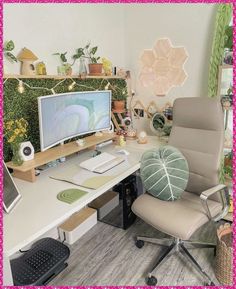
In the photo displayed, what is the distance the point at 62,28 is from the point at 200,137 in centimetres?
138

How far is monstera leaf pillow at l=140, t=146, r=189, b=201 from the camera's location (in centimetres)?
158

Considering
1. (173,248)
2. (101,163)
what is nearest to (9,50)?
(101,163)

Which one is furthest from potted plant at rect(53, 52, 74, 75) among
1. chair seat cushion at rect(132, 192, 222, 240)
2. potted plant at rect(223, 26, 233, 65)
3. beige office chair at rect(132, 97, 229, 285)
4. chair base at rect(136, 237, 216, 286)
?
chair base at rect(136, 237, 216, 286)

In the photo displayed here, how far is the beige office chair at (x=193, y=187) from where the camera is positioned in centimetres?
147

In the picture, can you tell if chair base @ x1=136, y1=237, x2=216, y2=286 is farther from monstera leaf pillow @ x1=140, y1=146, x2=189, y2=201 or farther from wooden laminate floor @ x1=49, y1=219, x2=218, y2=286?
monstera leaf pillow @ x1=140, y1=146, x2=189, y2=201

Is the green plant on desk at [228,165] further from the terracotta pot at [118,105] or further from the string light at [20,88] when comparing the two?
the string light at [20,88]

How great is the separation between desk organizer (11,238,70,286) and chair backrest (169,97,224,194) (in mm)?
1057

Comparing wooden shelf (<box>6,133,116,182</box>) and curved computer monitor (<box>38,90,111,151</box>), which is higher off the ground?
curved computer monitor (<box>38,90,111,151</box>)

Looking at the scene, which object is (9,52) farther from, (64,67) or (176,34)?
(176,34)

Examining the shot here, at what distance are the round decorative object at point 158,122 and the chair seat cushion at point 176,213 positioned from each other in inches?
37.5

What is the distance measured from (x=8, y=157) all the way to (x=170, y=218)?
1151 millimetres

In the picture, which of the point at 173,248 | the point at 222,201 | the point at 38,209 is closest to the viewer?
the point at 38,209

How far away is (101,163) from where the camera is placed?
1.75 m

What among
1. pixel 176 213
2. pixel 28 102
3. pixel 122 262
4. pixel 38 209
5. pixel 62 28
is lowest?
pixel 122 262
